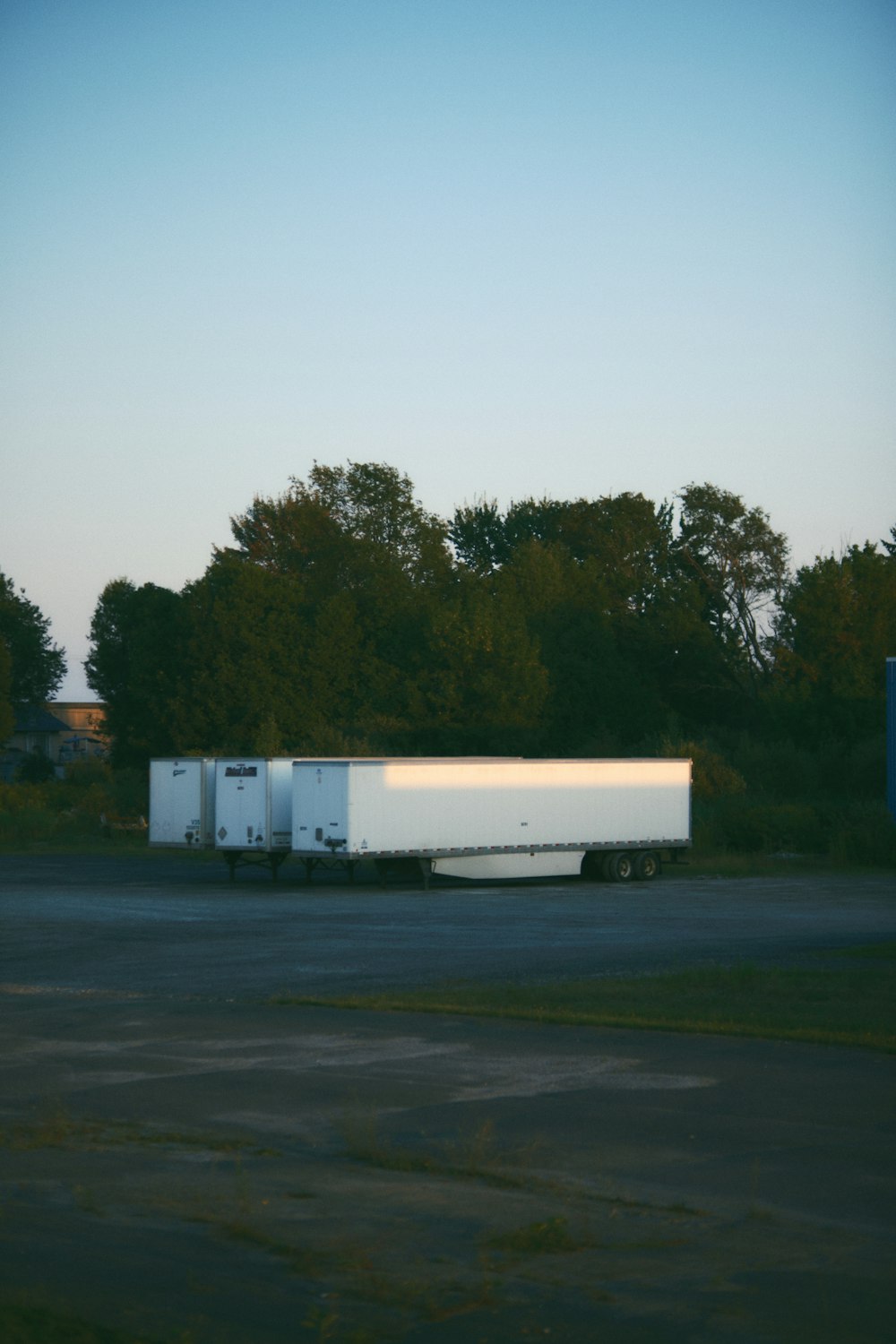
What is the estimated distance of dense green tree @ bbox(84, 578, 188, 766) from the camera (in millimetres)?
77000

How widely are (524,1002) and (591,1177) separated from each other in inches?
282

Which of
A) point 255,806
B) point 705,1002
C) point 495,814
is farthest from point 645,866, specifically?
point 705,1002

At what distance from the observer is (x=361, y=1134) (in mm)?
9594

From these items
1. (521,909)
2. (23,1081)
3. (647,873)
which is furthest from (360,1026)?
(647,873)

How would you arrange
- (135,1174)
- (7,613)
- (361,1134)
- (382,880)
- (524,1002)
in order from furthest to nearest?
(7,613)
(382,880)
(524,1002)
(361,1134)
(135,1174)

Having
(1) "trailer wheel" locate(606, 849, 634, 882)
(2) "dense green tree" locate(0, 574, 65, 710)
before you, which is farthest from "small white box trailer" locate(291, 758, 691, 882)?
(2) "dense green tree" locate(0, 574, 65, 710)

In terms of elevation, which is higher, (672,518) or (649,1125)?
(672,518)

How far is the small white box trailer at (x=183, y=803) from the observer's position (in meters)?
38.6

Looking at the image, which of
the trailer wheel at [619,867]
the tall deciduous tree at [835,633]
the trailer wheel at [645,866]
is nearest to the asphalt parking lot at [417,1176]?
the trailer wheel at [619,867]

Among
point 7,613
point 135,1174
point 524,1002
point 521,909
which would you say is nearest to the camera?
point 135,1174

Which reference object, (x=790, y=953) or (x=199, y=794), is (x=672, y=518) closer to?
(x=199, y=794)

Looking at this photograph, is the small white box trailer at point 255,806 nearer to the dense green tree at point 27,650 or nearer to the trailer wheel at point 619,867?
the trailer wheel at point 619,867

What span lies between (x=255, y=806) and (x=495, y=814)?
544cm

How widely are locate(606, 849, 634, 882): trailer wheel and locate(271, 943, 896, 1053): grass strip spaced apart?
20.8 metres
